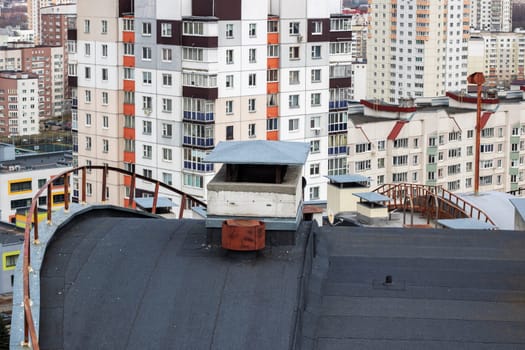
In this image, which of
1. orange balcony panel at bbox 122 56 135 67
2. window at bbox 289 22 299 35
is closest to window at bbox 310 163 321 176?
window at bbox 289 22 299 35

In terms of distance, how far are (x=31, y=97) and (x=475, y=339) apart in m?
143

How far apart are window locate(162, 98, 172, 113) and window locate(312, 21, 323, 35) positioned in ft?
24.3

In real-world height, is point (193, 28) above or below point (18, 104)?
above

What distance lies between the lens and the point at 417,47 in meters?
141

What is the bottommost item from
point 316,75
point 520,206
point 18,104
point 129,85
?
point 18,104

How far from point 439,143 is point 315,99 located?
19.0m

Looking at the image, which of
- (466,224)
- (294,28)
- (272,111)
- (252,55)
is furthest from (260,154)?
(294,28)

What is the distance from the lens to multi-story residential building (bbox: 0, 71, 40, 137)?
14675cm

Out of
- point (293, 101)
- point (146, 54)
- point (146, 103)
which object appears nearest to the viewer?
point (146, 54)

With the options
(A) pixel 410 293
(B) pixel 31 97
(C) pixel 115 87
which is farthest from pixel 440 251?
(B) pixel 31 97

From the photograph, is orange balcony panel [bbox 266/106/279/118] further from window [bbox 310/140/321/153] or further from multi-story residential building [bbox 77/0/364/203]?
window [bbox 310/140/321/153]

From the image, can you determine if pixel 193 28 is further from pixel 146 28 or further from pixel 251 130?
pixel 251 130

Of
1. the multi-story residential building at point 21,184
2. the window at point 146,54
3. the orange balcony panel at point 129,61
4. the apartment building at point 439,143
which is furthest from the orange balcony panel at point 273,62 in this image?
the multi-story residential building at point 21,184

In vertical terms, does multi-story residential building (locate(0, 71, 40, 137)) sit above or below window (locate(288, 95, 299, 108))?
below
